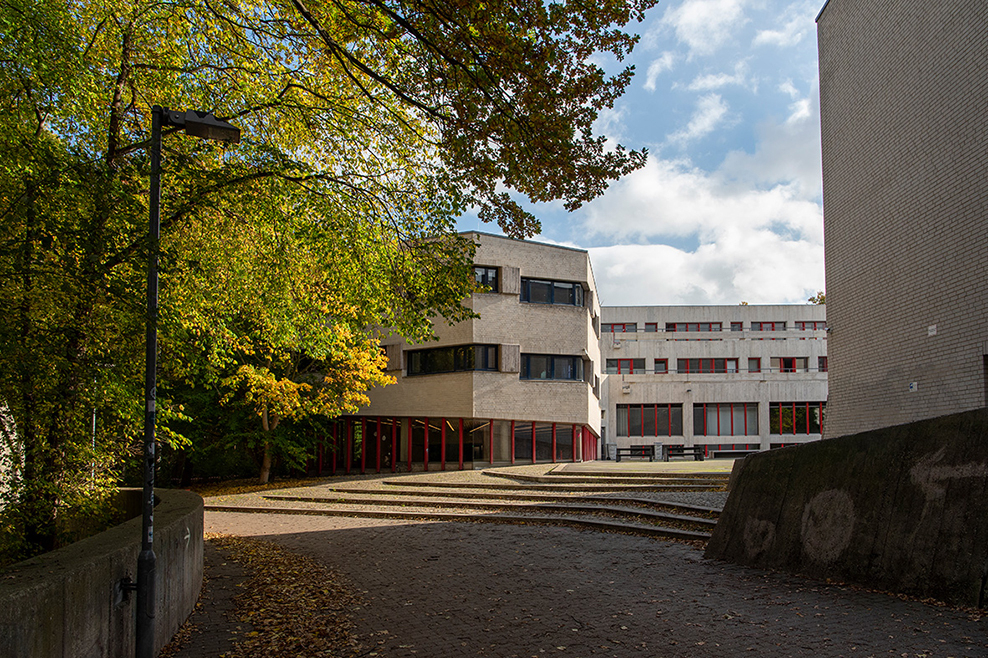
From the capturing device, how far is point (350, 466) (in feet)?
98.9

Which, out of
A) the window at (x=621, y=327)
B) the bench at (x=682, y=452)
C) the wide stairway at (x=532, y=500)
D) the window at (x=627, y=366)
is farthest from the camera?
the window at (x=621, y=327)

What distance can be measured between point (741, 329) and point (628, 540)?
43.7 metres

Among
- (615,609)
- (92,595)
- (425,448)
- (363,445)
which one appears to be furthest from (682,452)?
(92,595)

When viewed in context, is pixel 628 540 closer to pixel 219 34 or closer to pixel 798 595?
pixel 798 595

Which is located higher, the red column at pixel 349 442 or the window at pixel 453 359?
the window at pixel 453 359

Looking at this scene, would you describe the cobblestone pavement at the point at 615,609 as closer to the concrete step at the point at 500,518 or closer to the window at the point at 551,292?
the concrete step at the point at 500,518

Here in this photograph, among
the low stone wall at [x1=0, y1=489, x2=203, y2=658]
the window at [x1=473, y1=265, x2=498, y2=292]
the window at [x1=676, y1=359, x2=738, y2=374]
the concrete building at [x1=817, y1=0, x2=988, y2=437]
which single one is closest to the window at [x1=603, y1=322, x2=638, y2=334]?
the window at [x1=676, y1=359, x2=738, y2=374]

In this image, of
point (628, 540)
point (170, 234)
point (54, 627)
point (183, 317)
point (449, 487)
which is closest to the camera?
point (54, 627)

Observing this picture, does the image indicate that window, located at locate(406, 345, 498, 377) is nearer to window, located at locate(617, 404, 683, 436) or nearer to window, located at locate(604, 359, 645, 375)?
window, located at locate(617, 404, 683, 436)

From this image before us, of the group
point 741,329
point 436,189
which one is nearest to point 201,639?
point 436,189

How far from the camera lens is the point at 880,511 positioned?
7629 mm

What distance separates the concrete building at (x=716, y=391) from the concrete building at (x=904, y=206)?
24637 millimetres

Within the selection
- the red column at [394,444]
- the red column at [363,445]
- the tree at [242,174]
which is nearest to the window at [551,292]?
the red column at [394,444]

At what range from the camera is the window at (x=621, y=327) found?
52938mm
